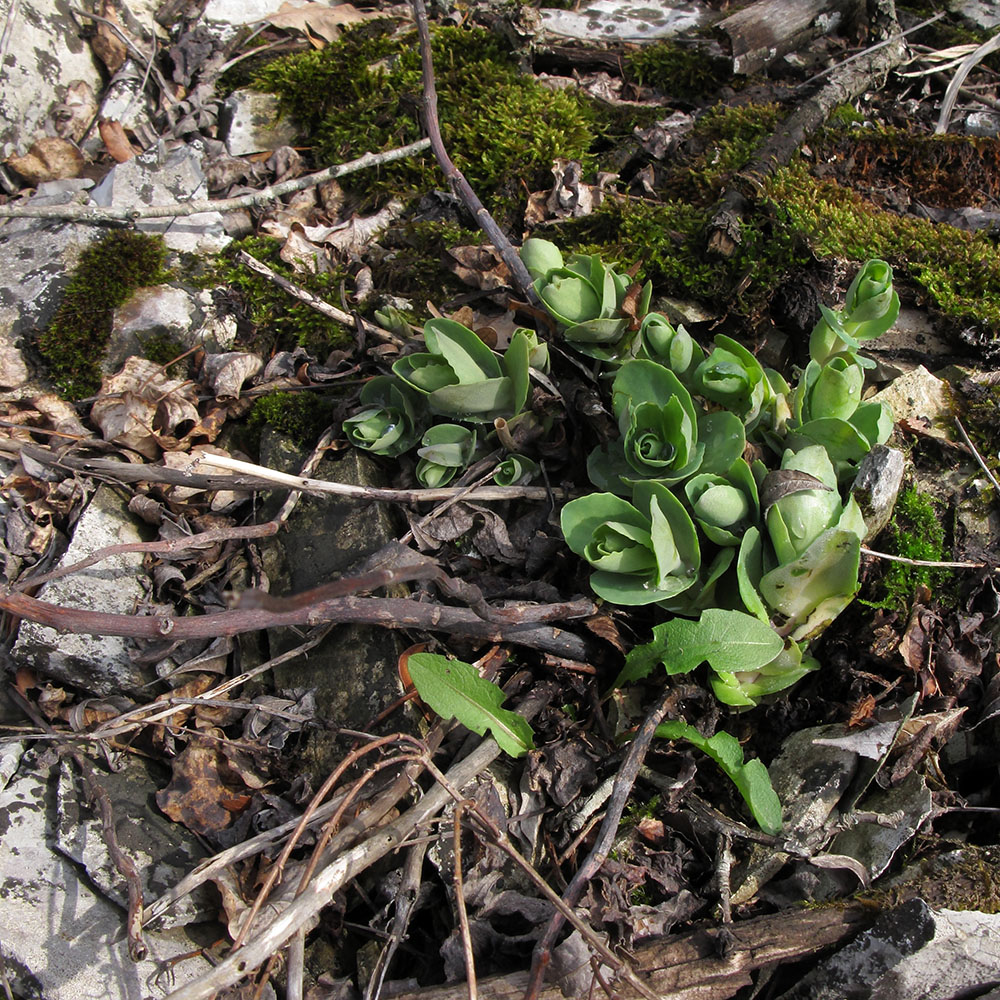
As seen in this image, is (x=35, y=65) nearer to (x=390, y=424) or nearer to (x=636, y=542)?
(x=390, y=424)

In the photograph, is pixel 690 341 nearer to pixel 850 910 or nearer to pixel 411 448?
pixel 411 448

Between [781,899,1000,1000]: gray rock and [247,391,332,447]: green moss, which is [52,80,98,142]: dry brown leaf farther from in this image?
[781,899,1000,1000]: gray rock

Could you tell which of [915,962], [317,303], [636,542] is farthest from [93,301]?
[915,962]

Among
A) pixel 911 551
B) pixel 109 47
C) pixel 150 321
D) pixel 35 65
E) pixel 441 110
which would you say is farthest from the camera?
pixel 109 47

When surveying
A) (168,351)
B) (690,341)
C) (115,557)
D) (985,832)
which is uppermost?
(690,341)

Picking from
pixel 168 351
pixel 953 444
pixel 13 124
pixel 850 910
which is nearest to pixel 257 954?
pixel 850 910

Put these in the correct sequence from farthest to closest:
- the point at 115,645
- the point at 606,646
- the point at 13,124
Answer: the point at 13,124 < the point at 115,645 < the point at 606,646

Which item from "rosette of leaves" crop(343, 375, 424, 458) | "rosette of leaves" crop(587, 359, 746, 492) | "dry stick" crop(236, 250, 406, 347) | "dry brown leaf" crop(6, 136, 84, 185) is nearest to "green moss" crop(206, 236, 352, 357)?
"dry stick" crop(236, 250, 406, 347)

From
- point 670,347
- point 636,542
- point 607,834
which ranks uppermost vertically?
point 670,347
